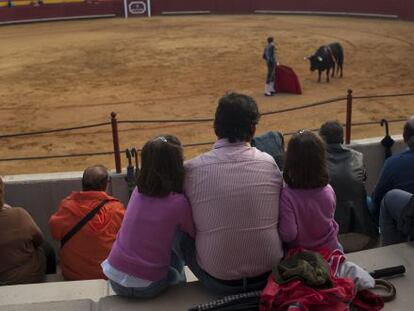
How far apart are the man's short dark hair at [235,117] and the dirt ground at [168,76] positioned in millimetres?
5764

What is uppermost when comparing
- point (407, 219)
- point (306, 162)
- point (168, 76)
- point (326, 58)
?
point (306, 162)

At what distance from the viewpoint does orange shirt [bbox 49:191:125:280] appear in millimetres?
3645

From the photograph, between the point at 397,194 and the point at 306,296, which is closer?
the point at 306,296

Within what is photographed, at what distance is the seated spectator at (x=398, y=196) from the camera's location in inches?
132

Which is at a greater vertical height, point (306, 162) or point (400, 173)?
point (306, 162)

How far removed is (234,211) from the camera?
2746 millimetres

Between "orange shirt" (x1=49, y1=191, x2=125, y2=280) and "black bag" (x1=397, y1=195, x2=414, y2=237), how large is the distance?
172 cm

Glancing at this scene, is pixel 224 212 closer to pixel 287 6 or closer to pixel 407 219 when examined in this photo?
pixel 407 219

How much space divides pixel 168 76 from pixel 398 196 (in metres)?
11.6

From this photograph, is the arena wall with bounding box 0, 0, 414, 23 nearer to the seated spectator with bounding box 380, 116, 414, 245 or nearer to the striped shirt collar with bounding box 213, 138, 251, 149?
the seated spectator with bounding box 380, 116, 414, 245

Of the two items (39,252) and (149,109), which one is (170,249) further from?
(149,109)

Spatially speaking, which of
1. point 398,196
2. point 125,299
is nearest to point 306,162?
point 398,196

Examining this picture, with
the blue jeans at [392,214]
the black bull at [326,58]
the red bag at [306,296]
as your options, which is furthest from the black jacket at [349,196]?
the black bull at [326,58]

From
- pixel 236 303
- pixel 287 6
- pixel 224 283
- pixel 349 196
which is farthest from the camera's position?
pixel 287 6
